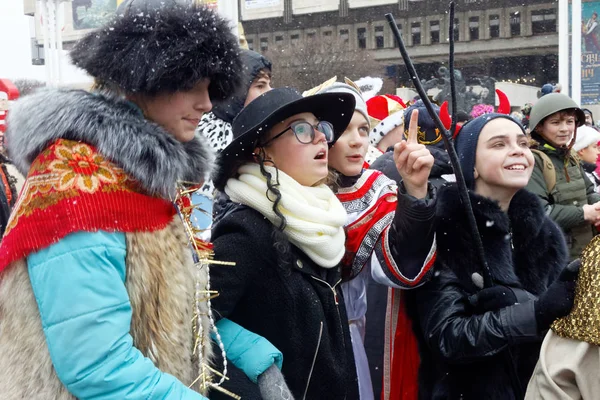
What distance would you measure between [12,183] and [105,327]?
5800 mm

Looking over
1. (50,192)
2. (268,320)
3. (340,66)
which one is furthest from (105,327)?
(340,66)

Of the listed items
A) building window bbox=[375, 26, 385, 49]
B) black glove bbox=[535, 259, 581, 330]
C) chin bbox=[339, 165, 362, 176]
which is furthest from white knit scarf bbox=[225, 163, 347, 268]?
building window bbox=[375, 26, 385, 49]

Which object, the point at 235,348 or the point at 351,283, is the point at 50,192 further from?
the point at 351,283

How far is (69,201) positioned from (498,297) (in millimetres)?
1574

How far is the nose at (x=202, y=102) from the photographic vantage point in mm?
2004

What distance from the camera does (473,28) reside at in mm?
50781

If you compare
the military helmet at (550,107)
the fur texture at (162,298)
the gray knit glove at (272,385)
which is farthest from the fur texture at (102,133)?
the military helmet at (550,107)

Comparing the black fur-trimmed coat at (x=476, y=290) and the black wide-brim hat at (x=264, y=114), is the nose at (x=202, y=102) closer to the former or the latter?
the black wide-brim hat at (x=264, y=114)

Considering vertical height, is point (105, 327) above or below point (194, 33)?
below

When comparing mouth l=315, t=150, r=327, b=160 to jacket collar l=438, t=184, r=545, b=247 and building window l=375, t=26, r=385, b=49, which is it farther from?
building window l=375, t=26, r=385, b=49

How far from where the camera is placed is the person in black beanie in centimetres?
247

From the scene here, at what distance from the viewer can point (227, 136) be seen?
3.89 metres

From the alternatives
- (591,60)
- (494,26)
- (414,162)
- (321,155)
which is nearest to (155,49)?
(321,155)

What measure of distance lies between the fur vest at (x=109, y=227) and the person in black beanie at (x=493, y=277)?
112 cm
